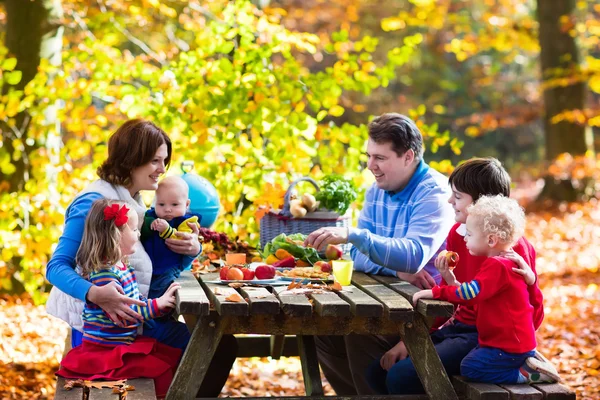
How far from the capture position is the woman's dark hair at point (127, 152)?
3617 mm

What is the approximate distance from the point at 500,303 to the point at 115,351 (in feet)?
4.77

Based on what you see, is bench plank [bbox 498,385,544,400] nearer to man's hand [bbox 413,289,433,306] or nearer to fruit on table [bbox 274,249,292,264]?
man's hand [bbox 413,289,433,306]

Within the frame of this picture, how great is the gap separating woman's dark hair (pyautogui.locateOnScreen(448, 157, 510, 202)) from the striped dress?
1302mm

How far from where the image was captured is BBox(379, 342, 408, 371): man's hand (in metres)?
3.56

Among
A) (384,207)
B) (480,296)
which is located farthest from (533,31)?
(480,296)

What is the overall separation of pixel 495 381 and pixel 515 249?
505 mm

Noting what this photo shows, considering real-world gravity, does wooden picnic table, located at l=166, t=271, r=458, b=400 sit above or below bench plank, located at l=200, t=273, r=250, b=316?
below

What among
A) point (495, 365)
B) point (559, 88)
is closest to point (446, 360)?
point (495, 365)

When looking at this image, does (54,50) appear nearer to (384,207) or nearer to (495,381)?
(384,207)

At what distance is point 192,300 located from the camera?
9.46ft

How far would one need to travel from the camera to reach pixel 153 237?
372cm

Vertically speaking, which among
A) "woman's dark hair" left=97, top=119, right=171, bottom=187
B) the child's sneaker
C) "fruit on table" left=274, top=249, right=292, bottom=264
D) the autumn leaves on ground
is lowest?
the autumn leaves on ground

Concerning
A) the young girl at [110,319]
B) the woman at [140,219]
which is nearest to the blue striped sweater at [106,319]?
the young girl at [110,319]

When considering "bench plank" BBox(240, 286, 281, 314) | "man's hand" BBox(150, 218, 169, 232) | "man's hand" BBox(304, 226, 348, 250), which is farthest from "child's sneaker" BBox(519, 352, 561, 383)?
"man's hand" BBox(150, 218, 169, 232)
